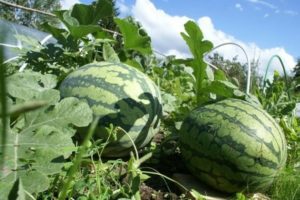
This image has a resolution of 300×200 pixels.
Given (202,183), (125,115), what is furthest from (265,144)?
(125,115)

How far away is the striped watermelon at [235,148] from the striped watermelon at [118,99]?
0.20 m

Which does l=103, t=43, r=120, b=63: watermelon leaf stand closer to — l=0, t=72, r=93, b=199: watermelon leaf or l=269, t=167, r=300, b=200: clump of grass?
l=0, t=72, r=93, b=199: watermelon leaf

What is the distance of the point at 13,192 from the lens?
742 millimetres

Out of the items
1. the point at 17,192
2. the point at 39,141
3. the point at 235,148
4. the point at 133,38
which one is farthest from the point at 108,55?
the point at 17,192

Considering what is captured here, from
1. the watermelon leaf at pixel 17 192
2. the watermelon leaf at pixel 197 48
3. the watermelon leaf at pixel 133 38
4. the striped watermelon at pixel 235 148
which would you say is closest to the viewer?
the watermelon leaf at pixel 17 192

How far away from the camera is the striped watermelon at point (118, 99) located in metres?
1.73

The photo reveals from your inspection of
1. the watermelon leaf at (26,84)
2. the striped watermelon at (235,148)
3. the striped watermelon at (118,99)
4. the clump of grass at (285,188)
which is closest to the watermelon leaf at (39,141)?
the watermelon leaf at (26,84)

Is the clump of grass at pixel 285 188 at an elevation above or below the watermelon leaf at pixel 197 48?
below

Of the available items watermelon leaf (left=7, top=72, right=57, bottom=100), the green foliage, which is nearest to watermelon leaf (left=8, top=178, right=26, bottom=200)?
the green foliage

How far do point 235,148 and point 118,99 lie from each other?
0.50m

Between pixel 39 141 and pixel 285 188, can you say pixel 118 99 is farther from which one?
pixel 285 188

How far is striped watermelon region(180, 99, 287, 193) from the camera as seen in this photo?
1.69 metres

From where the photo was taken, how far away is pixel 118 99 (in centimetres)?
174

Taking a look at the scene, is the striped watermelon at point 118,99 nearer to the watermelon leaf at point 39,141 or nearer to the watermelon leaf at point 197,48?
the watermelon leaf at point 197,48
